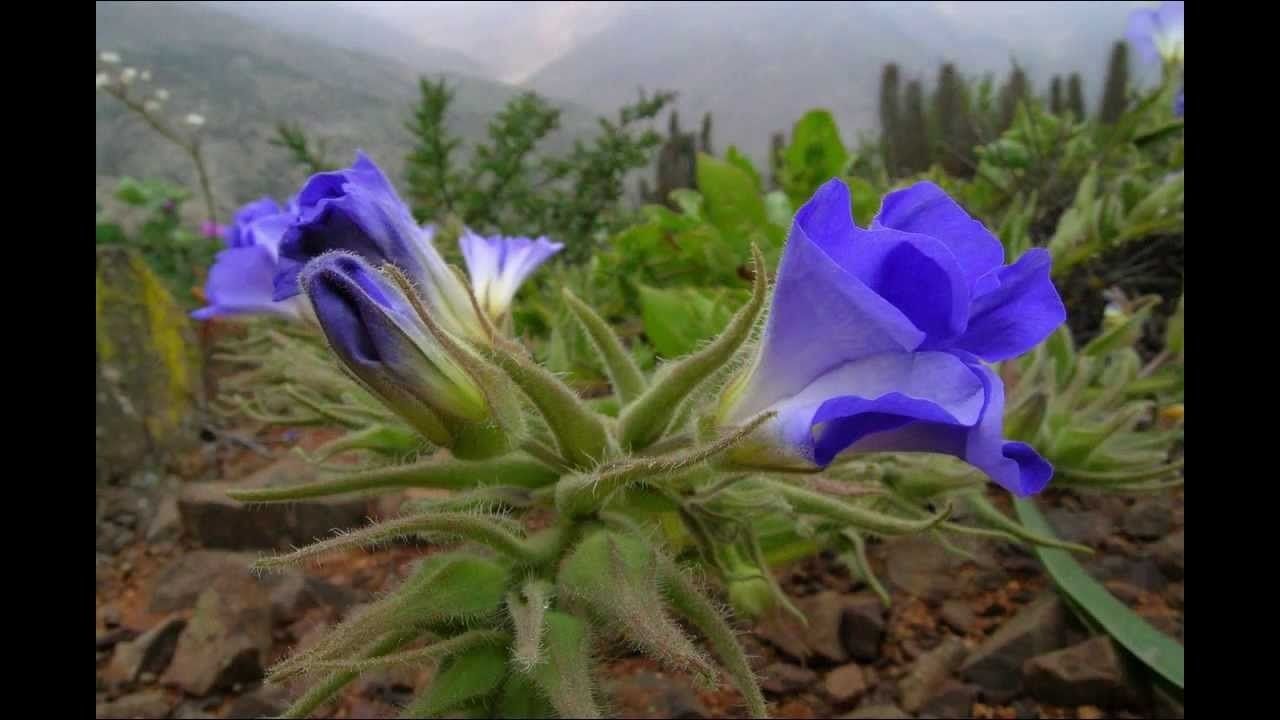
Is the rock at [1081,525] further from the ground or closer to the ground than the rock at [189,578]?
further from the ground

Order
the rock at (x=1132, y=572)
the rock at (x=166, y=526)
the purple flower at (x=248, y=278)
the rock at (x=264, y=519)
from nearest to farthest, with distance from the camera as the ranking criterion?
the purple flower at (x=248, y=278)
the rock at (x=1132, y=572)
the rock at (x=264, y=519)
the rock at (x=166, y=526)

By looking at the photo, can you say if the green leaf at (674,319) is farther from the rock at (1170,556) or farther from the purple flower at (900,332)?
the rock at (1170,556)

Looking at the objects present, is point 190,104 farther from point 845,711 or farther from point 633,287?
point 845,711

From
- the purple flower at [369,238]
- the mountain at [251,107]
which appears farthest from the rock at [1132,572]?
the mountain at [251,107]

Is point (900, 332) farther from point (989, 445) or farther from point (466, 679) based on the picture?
point (466, 679)

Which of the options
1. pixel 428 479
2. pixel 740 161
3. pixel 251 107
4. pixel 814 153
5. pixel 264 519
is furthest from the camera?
pixel 251 107

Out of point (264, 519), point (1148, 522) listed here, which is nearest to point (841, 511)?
point (1148, 522)
